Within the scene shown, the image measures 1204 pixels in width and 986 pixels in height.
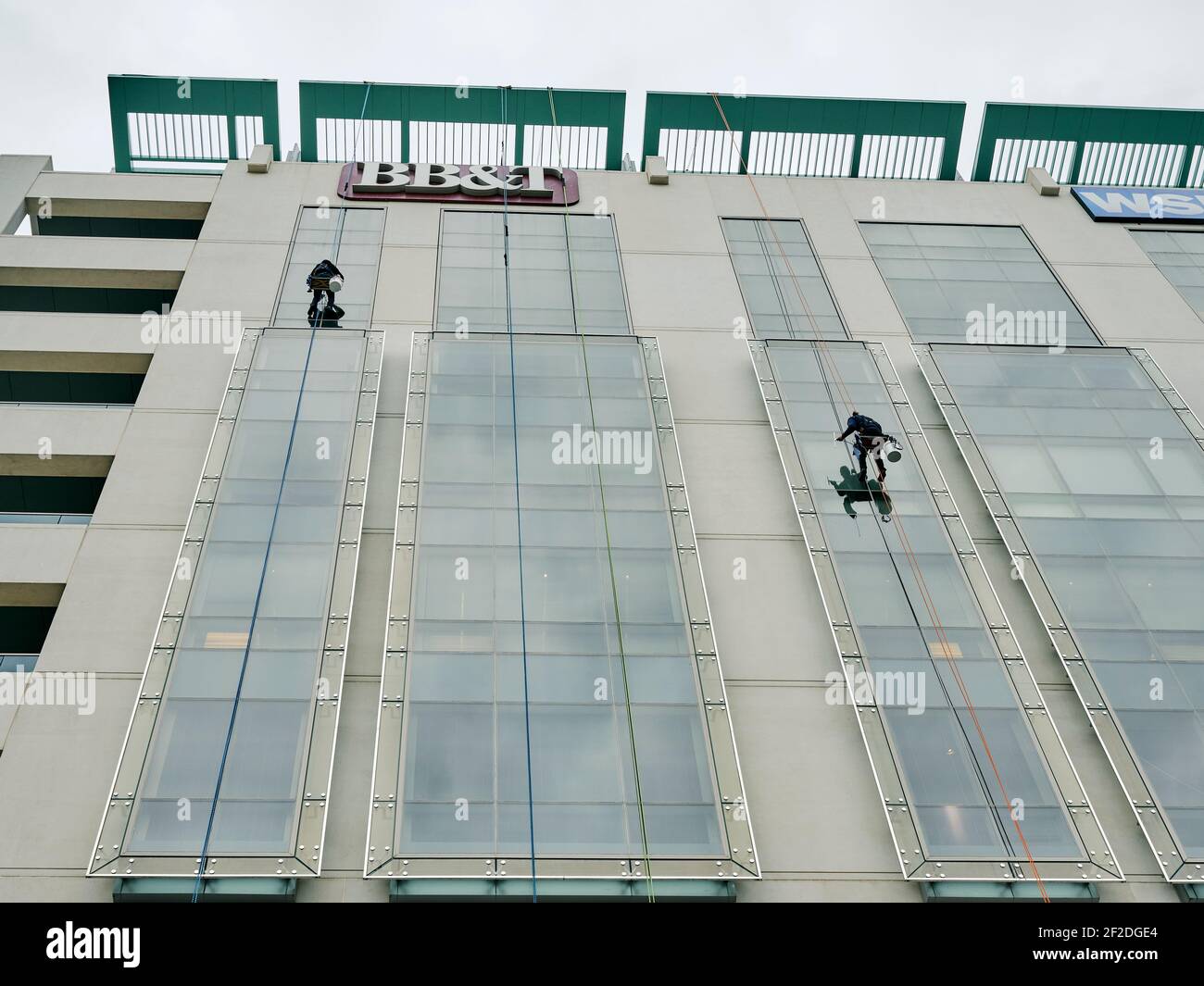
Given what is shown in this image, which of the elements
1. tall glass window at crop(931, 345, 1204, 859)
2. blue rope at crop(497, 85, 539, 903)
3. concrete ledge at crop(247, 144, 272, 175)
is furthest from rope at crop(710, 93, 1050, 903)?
concrete ledge at crop(247, 144, 272, 175)

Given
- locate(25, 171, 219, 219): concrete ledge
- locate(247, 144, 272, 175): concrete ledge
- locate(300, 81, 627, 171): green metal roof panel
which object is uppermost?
locate(300, 81, 627, 171): green metal roof panel

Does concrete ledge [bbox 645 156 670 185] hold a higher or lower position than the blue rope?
higher

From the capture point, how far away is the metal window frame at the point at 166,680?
10.7 meters

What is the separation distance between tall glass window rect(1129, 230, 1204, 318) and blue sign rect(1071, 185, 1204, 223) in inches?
22.3

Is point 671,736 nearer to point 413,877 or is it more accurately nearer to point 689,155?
point 413,877

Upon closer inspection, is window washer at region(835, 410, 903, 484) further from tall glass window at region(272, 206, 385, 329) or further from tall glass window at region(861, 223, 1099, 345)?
tall glass window at region(272, 206, 385, 329)

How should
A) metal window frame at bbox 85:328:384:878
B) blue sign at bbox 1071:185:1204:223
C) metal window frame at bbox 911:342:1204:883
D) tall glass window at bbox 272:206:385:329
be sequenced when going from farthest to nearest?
blue sign at bbox 1071:185:1204:223 → tall glass window at bbox 272:206:385:329 → metal window frame at bbox 911:342:1204:883 → metal window frame at bbox 85:328:384:878

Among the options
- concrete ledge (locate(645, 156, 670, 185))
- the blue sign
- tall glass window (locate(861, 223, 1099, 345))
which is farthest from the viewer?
concrete ledge (locate(645, 156, 670, 185))

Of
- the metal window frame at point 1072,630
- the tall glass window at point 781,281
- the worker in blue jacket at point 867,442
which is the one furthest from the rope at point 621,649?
the metal window frame at point 1072,630

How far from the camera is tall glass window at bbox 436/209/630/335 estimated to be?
19.6 meters

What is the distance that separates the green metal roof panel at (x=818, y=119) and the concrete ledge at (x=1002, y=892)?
19399 mm

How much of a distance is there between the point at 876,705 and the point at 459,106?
19296mm

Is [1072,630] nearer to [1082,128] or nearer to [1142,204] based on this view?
[1142,204]

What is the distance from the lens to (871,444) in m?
15.8
